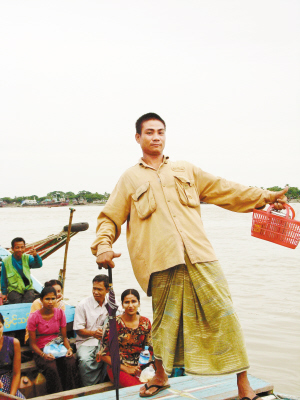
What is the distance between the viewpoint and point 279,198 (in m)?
2.35

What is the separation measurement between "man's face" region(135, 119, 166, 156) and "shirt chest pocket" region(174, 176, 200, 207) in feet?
0.72

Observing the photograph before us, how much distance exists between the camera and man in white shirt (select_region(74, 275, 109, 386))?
383 centimetres

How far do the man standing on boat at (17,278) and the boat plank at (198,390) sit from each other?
11.4ft

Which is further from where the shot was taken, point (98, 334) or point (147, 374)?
point (98, 334)

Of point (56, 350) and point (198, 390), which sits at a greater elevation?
point (198, 390)

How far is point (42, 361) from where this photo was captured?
370 centimetres

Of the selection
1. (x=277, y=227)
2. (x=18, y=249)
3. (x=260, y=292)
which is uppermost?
(x=277, y=227)

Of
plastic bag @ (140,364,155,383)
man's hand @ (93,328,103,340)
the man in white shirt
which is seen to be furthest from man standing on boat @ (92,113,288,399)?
man's hand @ (93,328,103,340)

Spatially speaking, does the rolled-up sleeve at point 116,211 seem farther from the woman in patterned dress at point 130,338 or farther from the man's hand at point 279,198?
the woman in patterned dress at point 130,338

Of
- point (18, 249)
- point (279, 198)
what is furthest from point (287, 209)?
point (18, 249)

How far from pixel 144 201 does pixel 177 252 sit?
35 centimetres

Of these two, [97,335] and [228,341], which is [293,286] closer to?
[97,335]

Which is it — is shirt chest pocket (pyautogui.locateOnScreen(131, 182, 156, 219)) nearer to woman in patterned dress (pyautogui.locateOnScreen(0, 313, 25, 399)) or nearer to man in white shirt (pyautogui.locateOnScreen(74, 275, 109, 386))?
woman in patterned dress (pyautogui.locateOnScreen(0, 313, 25, 399))

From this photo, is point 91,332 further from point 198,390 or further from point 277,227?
point 277,227
